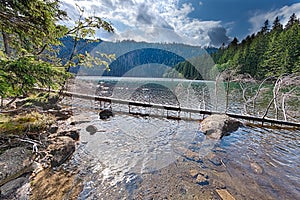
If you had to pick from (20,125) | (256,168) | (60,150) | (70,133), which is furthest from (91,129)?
(256,168)

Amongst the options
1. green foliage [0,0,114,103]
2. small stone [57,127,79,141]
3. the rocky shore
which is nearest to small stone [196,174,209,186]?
the rocky shore

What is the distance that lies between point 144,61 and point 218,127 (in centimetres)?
13888

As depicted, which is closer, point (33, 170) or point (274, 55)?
point (33, 170)

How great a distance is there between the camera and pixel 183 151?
18.0 ft

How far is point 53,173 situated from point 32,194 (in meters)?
0.77

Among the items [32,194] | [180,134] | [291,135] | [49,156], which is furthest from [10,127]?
[291,135]

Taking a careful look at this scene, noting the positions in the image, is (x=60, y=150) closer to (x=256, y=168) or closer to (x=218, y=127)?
(x=256, y=168)

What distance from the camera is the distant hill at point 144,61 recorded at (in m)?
8.57

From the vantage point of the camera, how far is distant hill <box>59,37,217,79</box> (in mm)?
8572

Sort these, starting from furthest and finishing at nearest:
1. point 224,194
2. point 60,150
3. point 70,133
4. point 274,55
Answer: point 274,55 < point 70,133 < point 60,150 < point 224,194

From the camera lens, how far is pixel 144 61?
140 metres

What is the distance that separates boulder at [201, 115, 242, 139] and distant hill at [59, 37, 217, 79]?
19.6 feet

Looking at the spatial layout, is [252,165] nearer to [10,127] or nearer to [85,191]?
[85,191]

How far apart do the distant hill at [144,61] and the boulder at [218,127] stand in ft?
19.6
